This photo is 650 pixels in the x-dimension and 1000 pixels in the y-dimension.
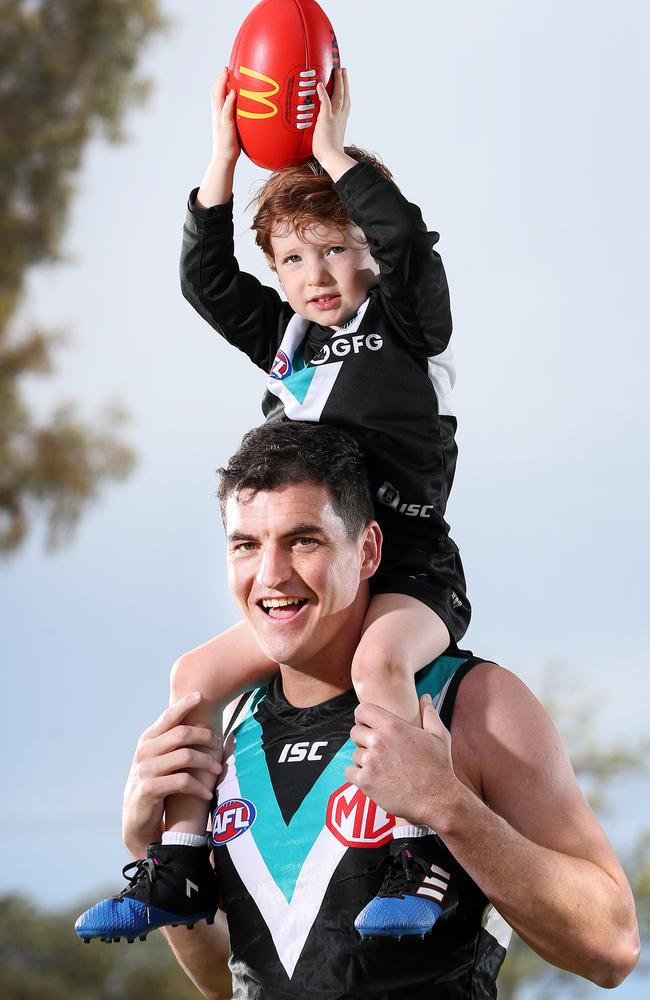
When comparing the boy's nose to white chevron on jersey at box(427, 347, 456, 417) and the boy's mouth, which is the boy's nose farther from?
white chevron on jersey at box(427, 347, 456, 417)

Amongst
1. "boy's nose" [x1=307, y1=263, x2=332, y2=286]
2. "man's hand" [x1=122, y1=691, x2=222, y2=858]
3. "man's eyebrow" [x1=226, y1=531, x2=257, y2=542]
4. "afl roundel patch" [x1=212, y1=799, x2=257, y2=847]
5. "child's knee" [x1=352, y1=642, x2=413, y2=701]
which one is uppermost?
"boy's nose" [x1=307, y1=263, x2=332, y2=286]

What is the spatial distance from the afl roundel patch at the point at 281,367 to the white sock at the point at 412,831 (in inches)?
→ 28.5

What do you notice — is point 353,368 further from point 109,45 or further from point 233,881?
point 109,45

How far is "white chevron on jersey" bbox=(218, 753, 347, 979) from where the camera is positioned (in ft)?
5.89

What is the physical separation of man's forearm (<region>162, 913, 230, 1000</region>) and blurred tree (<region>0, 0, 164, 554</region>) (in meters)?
5.15

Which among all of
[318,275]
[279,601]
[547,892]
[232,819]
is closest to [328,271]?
[318,275]

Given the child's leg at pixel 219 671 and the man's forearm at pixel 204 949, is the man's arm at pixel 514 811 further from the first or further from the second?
the man's forearm at pixel 204 949

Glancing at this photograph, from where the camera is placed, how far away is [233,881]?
189 cm

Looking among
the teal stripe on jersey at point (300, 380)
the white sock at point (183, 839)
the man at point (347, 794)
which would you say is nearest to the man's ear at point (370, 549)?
the man at point (347, 794)

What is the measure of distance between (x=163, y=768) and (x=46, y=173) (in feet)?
20.0

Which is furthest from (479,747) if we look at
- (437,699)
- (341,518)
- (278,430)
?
(278,430)

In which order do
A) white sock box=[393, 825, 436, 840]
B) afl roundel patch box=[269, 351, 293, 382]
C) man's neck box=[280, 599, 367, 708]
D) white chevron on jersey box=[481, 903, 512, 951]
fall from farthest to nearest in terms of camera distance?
afl roundel patch box=[269, 351, 293, 382]
man's neck box=[280, 599, 367, 708]
white chevron on jersey box=[481, 903, 512, 951]
white sock box=[393, 825, 436, 840]

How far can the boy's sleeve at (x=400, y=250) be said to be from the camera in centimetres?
188

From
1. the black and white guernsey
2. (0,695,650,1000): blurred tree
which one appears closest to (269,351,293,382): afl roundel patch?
the black and white guernsey
